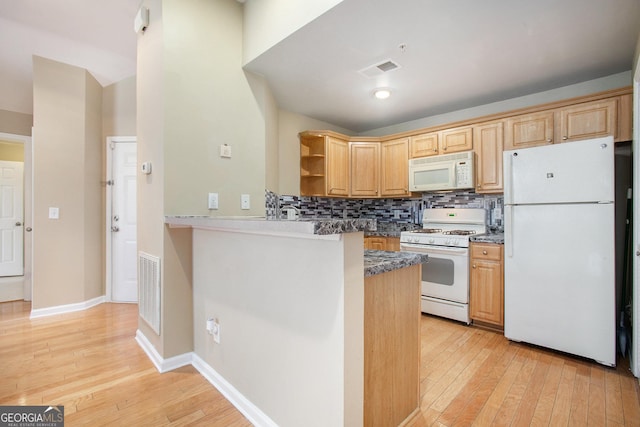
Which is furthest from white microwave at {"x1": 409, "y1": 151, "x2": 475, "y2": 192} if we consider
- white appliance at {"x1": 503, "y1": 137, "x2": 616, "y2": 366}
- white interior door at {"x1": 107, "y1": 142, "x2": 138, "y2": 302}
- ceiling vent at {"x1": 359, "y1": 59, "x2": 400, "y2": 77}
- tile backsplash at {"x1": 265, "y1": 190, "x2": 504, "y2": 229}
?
white interior door at {"x1": 107, "y1": 142, "x2": 138, "y2": 302}

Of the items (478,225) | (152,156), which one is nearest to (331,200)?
(478,225)

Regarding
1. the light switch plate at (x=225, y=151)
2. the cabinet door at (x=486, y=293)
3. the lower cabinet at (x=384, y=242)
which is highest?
the light switch plate at (x=225, y=151)

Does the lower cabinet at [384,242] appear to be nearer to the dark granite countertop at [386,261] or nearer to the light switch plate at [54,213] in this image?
the dark granite countertop at [386,261]

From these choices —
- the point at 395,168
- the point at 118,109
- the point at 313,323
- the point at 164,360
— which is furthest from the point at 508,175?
the point at 118,109

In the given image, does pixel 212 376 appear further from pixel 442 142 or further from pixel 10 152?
pixel 10 152

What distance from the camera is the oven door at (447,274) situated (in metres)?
2.96

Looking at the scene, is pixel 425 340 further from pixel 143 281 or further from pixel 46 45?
pixel 46 45

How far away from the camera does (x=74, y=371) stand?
205cm

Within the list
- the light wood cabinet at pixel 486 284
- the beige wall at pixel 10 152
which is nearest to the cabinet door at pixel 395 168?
the light wood cabinet at pixel 486 284

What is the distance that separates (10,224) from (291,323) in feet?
18.1

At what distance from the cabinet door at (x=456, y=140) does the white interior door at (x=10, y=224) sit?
20.3 feet

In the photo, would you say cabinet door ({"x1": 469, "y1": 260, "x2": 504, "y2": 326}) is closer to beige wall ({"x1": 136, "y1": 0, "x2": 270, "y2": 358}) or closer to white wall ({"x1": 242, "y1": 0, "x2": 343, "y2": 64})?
beige wall ({"x1": 136, "y1": 0, "x2": 270, "y2": 358})

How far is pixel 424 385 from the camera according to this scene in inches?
75.2

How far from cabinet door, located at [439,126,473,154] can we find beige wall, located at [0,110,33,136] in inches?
207
